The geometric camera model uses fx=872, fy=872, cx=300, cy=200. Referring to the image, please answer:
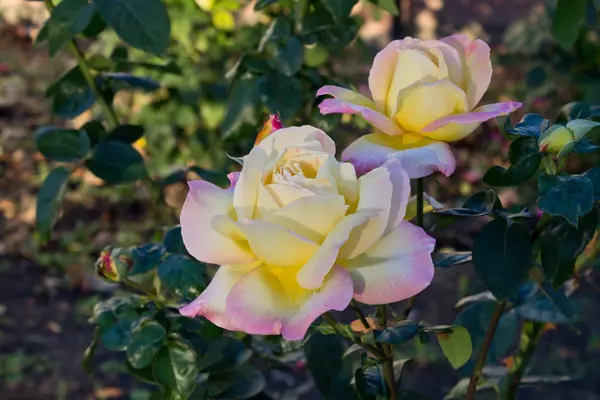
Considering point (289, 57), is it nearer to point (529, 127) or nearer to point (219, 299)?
point (529, 127)

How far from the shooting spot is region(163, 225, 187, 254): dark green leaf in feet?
3.58

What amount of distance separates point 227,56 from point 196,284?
7.24 feet

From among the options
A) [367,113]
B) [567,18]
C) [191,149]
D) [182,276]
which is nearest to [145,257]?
[182,276]

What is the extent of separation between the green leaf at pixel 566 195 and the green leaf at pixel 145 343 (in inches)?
18.3

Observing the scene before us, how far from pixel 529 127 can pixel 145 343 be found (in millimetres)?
487

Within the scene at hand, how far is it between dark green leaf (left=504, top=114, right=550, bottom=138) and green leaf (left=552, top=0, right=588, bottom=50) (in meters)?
0.50

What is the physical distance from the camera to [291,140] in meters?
0.75

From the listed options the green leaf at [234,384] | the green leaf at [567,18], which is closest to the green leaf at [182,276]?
the green leaf at [234,384]

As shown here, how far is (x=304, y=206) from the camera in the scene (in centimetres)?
68

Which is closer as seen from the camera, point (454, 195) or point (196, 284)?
point (196, 284)

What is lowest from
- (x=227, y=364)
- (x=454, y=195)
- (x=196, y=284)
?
(x=454, y=195)

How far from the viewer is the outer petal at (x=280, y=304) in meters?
0.68

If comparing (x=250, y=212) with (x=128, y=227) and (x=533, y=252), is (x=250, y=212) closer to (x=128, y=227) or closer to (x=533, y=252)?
(x=533, y=252)

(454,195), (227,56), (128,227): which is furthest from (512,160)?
(454,195)
